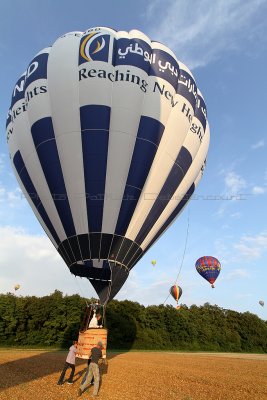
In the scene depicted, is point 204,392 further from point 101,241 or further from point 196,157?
point 196,157

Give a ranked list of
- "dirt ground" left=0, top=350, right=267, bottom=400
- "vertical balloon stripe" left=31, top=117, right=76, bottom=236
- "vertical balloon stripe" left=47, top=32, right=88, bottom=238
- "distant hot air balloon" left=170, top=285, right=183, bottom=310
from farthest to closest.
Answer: "distant hot air balloon" left=170, top=285, right=183, bottom=310 < "vertical balloon stripe" left=31, top=117, right=76, bottom=236 < "vertical balloon stripe" left=47, top=32, right=88, bottom=238 < "dirt ground" left=0, top=350, right=267, bottom=400

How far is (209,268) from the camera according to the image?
42.2 m

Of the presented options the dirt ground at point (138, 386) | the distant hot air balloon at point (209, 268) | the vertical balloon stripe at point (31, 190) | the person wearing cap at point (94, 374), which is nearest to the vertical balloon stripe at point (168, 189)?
the vertical balloon stripe at point (31, 190)

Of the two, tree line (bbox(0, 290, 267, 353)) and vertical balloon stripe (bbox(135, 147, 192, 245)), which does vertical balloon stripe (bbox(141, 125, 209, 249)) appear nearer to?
vertical balloon stripe (bbox(135, 147, 192, 245))

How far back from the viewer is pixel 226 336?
47875mm

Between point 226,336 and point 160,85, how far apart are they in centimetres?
4110

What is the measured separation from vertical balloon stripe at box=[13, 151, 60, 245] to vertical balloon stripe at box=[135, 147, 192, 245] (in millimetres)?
4468

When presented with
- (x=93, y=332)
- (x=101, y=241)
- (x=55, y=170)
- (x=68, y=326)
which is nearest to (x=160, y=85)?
(x=55, y=170)

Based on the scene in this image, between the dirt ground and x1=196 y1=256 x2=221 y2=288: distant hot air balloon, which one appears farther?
x1=196 y1=256 x2=221 y2=288: distant hot air balloon

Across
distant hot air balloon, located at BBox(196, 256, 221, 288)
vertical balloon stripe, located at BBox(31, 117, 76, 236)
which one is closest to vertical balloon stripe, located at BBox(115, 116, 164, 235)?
vertical balloon stripe, located at BBox(31, 117, 76, 236)

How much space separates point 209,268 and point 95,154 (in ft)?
98.7

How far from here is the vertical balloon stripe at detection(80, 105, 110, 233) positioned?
16081 millimetres

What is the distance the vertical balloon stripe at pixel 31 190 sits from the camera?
17.5 meters

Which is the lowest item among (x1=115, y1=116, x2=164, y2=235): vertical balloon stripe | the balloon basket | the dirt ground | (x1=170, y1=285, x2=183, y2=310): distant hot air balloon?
the dirt ground
